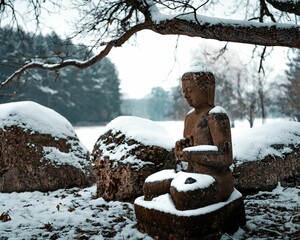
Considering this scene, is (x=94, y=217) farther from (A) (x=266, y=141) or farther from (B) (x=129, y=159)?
(A) (x=266, y=141)

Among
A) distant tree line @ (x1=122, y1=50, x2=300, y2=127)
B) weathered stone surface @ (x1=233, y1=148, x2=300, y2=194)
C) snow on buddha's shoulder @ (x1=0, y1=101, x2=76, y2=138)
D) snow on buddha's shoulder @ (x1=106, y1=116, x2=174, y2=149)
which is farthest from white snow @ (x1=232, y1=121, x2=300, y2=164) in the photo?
distant tree line @ (x1=122, y1=50, x2=300, y2=127)

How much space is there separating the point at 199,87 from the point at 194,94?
0.11 metres

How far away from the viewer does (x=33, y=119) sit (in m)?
7.10

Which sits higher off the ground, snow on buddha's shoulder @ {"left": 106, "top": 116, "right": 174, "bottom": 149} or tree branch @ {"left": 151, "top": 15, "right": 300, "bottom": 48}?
tree branch @ {"left": 151, "top": 15, "right": 300, "bottom": 48}

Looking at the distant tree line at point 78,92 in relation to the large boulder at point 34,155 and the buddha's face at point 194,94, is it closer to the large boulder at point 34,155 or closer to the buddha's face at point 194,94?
the large boulder at point 34,155

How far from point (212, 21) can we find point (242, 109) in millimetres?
31311

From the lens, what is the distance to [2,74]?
37062mm

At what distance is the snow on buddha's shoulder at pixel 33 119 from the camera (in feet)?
22.5

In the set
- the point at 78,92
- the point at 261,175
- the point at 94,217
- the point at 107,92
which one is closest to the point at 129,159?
the point at 94,217

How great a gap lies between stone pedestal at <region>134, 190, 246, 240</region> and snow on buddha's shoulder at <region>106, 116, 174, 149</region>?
1799 millimetres

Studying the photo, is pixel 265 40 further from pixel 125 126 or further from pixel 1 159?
pixel 1 159

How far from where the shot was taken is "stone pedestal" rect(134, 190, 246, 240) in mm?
3227

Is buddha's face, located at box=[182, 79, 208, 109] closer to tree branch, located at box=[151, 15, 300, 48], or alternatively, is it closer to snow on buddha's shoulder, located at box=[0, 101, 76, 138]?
tree branch, located at box=[151, 15, 300, 48]

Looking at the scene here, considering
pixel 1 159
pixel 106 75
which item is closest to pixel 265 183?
pixel 1 159
